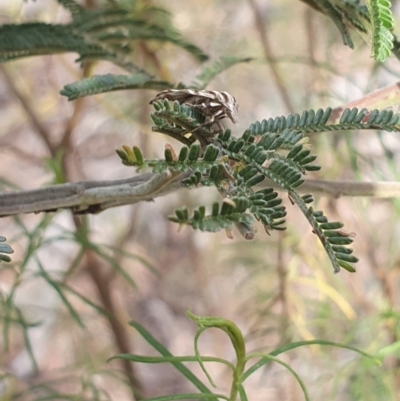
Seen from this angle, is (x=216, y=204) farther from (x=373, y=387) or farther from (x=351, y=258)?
(x=373, y=387)

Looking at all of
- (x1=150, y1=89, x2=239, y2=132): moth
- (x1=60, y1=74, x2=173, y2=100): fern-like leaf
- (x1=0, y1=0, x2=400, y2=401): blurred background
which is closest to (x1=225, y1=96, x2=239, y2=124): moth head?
(x1=150, y1=89, x2=239, y2=132): moth

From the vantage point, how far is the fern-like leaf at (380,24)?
22 centimetres

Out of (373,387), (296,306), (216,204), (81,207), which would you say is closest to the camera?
(216,204)

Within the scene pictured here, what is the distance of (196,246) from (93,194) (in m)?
0.92

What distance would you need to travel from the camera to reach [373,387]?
59 cm

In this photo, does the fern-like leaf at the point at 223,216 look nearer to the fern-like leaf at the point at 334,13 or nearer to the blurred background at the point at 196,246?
the fern-like leaf at the point at 334,13

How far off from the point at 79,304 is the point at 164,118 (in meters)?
1.02

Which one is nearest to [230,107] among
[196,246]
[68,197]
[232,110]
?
[232,110]

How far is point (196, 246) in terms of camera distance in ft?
3.83

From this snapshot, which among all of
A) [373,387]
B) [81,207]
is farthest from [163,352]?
[373,387]

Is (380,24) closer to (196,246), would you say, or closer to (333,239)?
(333,239)

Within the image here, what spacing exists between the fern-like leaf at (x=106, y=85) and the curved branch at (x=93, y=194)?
5cm

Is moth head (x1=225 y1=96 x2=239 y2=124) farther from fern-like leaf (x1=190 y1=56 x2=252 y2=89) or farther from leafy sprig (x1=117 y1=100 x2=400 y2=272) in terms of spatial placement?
fern-like leaf (x1=190 y1=56 x2=252 y2=89)

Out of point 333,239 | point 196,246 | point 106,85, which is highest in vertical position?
point 196,246
